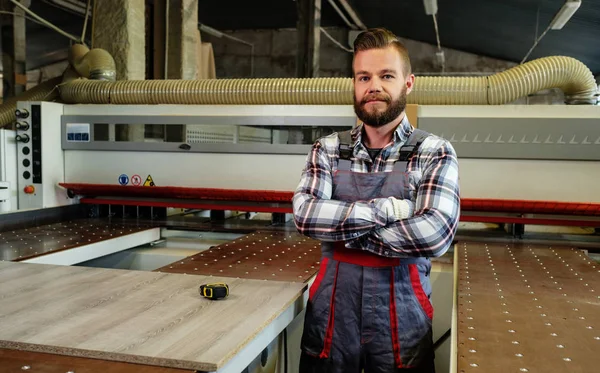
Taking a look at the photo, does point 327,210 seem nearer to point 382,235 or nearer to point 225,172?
point 382,235

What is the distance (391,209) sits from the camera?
144 centimetres

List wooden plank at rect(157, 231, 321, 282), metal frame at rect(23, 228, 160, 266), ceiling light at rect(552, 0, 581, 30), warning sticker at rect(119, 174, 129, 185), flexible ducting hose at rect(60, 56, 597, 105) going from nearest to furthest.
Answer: wooden plank at rect(157, 231, 321, 282) → metal frame at rect(23, 228, 160, 266) → flexible ducting hose at rect(60, 56, 597, 105) → warning sticker at rect(119, 174, 129, 185) → ceiling light at rect(552, 0, 581, 30)

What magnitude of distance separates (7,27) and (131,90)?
570 cm

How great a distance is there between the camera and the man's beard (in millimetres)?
1497

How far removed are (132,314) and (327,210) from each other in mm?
589

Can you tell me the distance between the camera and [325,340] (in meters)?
1.53

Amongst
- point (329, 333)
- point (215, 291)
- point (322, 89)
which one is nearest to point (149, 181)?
point (322, 89)

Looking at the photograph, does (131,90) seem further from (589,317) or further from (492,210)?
(589,317)

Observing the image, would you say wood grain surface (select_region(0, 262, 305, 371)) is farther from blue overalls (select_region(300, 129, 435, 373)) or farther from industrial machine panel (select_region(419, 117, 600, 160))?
industrial machine panel (select_region(419, 117, 600, 160))

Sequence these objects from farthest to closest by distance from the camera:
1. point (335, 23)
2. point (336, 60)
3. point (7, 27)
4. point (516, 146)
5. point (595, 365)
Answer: point (336, 60), point (335, 23), point (7, 27), point (516, 146), point (595, 365)

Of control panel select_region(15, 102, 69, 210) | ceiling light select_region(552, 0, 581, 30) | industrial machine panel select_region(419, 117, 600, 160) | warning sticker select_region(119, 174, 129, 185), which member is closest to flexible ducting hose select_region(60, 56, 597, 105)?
industrial machine panel select_region(419, 117, 600, 160)

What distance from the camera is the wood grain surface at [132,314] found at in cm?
110

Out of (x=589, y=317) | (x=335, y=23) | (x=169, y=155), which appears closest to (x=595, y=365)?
(x=589, y=317)

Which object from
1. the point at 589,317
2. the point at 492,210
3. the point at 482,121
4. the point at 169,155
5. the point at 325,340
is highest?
the point at 482,121
